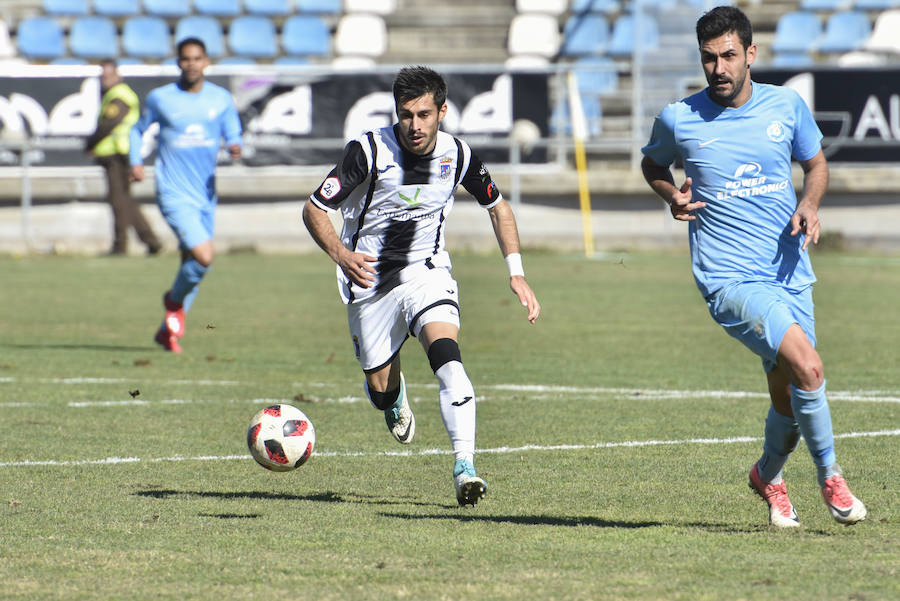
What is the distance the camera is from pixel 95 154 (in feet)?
73.9

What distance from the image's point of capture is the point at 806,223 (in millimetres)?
5582

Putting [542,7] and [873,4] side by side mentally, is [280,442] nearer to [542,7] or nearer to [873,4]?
[542,7]

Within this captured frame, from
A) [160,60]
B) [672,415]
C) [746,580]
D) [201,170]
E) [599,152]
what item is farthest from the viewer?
[160,60]

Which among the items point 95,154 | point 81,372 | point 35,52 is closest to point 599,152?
point 95,154

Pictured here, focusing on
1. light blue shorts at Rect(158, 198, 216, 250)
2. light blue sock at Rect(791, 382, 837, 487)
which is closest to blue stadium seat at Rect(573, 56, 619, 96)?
light blue shorts at Rect(158, 198, 216, 250)

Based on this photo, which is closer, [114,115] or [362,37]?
[114,115]

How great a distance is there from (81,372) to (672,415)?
4579 mm

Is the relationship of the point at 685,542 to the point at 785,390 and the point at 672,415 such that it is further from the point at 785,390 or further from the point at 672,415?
the point at 672,415

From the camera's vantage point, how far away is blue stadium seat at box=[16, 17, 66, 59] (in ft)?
91.2

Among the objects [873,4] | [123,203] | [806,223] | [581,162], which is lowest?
[123,203]

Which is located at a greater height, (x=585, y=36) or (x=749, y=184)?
(x=749, y=184)

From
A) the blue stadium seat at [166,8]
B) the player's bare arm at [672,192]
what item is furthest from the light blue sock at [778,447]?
the blue stadium seat at [166,8]

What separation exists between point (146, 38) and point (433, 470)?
22242mm

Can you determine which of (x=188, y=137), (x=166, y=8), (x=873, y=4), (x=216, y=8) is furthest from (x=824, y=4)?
(x=188, y=137)
